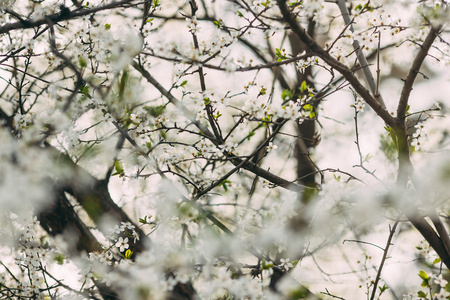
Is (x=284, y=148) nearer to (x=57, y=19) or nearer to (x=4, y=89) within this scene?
(x=4, y=89)

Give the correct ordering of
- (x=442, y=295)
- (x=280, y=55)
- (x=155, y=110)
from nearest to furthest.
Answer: (x=442, y=295)
(x=280, y=55)
(x=155, y=110)

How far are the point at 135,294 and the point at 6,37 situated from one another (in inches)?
82.0

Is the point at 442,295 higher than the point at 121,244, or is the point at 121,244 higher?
the point at 121,244

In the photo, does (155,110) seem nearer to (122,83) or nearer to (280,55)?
(122,83)

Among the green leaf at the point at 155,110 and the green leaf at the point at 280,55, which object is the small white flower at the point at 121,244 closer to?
the green leaf at the point at 155,110

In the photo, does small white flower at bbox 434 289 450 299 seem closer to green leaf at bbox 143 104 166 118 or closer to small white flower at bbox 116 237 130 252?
small white flower at bbox 116 237 130 252

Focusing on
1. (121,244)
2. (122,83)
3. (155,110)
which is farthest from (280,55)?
(121,244)

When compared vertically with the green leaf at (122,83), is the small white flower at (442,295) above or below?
below

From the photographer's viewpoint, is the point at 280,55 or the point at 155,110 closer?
the point at 280,55

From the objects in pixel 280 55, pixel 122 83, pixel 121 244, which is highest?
pixel 122 83

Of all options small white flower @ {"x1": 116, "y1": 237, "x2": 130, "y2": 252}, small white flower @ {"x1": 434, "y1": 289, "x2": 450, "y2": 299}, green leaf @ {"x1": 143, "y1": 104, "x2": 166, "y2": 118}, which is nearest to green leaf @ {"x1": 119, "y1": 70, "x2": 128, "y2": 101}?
green leaf @ {"x1": 143, "y1": 104, "x2": 166, "y2": 118}

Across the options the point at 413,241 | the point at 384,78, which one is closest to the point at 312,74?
the point at 384,78

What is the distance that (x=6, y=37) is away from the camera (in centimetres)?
293

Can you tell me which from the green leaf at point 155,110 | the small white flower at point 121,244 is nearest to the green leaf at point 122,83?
the green leaf at point 155,110
